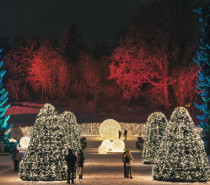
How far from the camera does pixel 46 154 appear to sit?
754 inches

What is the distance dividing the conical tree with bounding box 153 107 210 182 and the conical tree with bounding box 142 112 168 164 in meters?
6.44

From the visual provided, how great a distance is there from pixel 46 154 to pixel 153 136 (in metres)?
7.70

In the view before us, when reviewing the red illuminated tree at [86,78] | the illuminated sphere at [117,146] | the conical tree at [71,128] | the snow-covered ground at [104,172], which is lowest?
the snow-covered ground at [104,172]

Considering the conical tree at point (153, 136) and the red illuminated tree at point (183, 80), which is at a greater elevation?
the red illuminated tree at point (183, 80)

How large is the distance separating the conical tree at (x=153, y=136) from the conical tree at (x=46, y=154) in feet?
22.9

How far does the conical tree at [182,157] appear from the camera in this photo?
1836 centimetres

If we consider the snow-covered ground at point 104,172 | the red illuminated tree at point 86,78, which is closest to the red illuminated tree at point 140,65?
the snow-covered ground at point 104,172

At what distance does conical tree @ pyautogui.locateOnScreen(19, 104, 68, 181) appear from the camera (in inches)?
751

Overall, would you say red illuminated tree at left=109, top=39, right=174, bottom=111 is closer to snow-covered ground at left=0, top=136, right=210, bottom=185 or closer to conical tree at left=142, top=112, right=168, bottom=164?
snow-covered ground at left=0, top=136, right=210, bottom=185

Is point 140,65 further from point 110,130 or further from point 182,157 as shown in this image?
point 182,157

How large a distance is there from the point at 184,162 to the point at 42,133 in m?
5.33

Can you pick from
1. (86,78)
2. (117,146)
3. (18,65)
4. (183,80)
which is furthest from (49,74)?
(117,146)

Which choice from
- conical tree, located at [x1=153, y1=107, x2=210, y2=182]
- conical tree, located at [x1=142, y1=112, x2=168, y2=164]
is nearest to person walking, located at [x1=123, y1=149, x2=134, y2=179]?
conical tree, located at [x1=153, y1=107, x2=210, y2=182]

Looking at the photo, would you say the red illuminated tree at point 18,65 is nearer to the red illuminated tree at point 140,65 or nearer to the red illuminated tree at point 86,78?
the red illuminated tree at point 86,78
